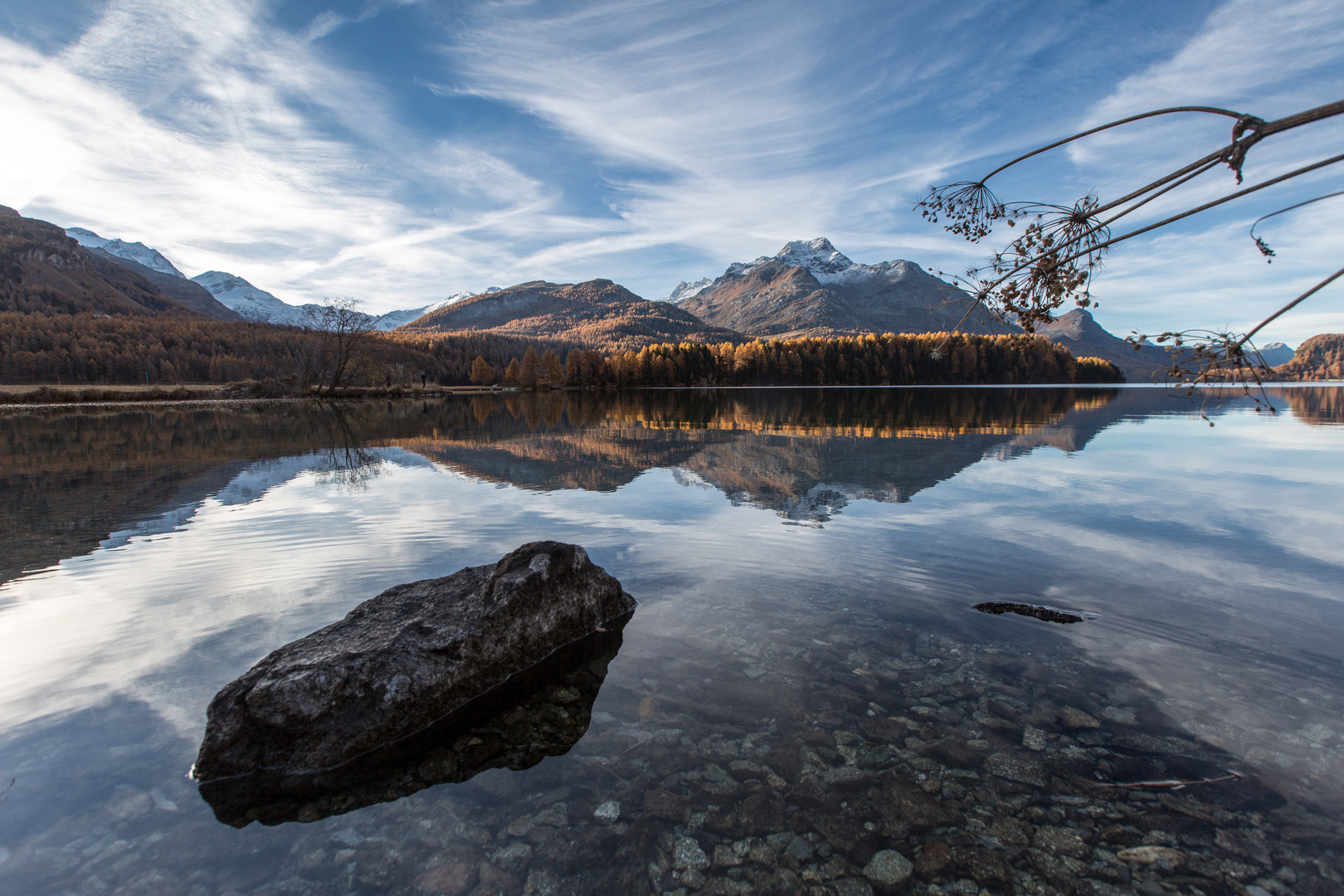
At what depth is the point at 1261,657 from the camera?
693 centimetres

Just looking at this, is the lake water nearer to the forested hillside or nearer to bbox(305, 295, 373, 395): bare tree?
bbox(305, 295, 373, 395): bare tree

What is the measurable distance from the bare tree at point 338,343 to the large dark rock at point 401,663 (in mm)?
97240

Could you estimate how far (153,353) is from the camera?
12794 centimetres

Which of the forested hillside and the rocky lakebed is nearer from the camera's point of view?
the rocky lakebed

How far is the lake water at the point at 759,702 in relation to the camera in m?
4.24

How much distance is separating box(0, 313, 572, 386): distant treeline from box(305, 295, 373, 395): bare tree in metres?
2.96

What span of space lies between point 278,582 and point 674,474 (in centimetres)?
1217

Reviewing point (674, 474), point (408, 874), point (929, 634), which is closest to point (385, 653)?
point (408, 874)

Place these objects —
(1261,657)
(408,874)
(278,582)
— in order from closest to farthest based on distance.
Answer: (408,874)
(1261,657)
(278,582)

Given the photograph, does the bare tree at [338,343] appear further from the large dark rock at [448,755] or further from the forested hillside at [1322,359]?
the forested hillside at [1322,359]

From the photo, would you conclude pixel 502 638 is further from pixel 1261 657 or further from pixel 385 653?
pixel 1261 657

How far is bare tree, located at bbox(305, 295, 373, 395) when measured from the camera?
91.2m

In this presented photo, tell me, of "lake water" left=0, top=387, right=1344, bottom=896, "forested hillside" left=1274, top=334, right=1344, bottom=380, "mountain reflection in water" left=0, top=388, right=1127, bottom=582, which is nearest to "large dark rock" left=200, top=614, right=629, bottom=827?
"lake water" left=0, top=387, right=1344, bottom=896

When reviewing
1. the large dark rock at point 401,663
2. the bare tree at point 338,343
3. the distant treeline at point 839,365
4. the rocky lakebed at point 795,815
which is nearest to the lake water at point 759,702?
the rocky lakebed at point 795,815
